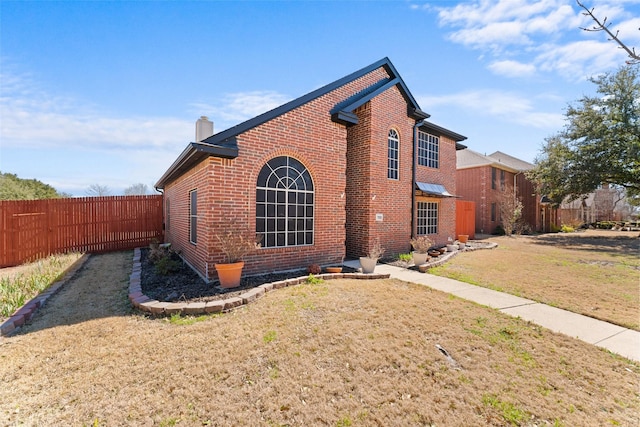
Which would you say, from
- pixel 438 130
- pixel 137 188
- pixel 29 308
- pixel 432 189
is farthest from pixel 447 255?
pixel 137 188

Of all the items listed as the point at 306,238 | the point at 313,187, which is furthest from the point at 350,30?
the point at 306,238

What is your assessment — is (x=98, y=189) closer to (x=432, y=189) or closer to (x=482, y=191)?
(x=432, y=189)

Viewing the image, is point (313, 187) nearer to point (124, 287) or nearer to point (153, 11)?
point (124, 287)

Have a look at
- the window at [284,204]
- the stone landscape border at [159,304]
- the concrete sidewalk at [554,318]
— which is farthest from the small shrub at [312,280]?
the concrete sidewalk at [554,318]

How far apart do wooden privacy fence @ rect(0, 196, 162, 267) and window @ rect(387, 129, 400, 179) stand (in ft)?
35.3

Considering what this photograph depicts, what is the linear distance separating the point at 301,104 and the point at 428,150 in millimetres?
7676

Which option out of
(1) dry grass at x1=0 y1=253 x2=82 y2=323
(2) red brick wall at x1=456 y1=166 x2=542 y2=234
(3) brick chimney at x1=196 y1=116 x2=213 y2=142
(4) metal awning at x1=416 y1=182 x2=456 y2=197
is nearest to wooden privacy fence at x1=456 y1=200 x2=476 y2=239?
(4) metal awning at x1=416 y1=182 x2=456 y2=197

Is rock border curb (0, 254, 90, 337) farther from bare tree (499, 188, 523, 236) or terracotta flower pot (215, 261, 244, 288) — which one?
bare tree (499, 188, 523, 236)

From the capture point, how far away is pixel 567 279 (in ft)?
24.4

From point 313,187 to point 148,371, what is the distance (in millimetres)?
5592

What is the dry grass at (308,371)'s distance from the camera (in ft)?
8.28

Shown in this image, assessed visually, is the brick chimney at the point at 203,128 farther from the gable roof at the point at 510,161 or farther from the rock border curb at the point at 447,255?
the gable roof at the point at 510,161

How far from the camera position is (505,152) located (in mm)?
28156

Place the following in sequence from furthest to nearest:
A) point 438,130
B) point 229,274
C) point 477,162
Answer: point 477,162, point 438,130, point 229,274
